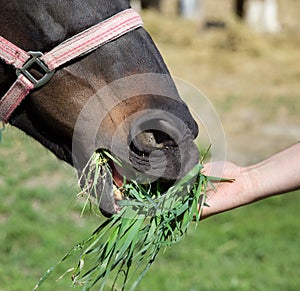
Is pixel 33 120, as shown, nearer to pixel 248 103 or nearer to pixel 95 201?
pixel 95 201

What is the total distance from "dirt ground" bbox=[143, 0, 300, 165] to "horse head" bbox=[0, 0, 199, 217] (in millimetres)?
4429

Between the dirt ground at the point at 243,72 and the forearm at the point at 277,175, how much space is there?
4.05m

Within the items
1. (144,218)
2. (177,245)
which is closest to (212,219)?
(177,245)

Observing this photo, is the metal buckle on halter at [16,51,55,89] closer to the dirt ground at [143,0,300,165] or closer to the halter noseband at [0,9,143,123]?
the halter noseband at [0,9,143,123]

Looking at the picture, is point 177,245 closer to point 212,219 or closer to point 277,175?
point 212,219

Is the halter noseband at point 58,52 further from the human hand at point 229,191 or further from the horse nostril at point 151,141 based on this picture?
the human hand at point 229,191

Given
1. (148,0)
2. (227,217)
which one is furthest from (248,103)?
(148,0)

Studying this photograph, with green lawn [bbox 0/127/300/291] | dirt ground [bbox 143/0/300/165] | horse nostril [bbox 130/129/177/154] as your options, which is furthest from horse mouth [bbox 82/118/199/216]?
dirt ground [bbox 143/0/300/165]

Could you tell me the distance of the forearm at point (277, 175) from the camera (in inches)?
108

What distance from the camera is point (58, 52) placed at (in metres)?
2.49

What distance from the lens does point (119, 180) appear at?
2.50 m

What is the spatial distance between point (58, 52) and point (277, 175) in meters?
0.89

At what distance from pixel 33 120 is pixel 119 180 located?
1.28 feet

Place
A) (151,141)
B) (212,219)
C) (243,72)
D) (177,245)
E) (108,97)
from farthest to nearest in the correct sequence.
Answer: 1. (243,72)
2. (212,219)
3. (177,245)
4. (108,97)
5. (151,141)
